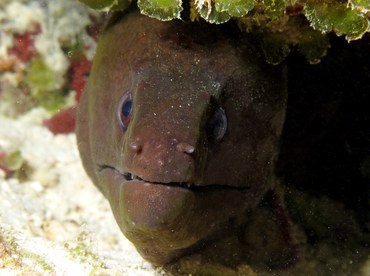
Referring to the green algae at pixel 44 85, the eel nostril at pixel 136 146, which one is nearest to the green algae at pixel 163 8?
the eel nostril at pixel 136 146

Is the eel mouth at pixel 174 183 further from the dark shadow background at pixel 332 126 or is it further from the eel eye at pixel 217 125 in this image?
the dark shadow background at pixel 332 126

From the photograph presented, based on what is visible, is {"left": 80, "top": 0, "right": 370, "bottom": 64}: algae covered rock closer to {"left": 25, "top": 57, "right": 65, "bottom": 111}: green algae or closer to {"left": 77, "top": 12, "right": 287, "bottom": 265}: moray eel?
{"left": 77, "top": 12, "right": 287, "bottom": 265}: moray eel

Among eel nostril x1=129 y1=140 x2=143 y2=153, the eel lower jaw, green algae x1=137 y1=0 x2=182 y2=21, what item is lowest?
the eel lower jaw

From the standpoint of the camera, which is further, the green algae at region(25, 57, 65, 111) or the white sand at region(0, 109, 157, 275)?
the green algae at region(25, 57, 65, 111)

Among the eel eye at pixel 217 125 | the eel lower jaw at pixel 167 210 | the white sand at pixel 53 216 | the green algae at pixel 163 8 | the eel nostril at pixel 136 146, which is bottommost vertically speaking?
the white sand at pixel 53 216

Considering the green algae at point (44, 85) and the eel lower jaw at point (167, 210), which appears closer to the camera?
the eel lower jaw at point (167, 210)

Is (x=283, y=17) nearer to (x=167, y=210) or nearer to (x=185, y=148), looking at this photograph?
(x=185, y=148)

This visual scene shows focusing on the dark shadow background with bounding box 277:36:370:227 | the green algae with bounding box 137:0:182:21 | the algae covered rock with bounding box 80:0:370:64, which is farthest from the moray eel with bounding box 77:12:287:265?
the dark shadow background with bounding box 277:36:370:227

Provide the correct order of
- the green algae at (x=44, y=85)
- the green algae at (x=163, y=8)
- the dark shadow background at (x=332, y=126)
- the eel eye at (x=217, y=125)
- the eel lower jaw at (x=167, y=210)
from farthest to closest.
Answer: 1. the green algae at (x=44, y=85)
2. the dark shadow background at (x=332, y=126)
3. the eel eye at (x=217, y=125)
4. the green algae at (x=163, y=8)
5. the eel lower jaw at (x=167, y=210)

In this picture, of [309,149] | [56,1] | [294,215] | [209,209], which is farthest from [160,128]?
[56,1]
